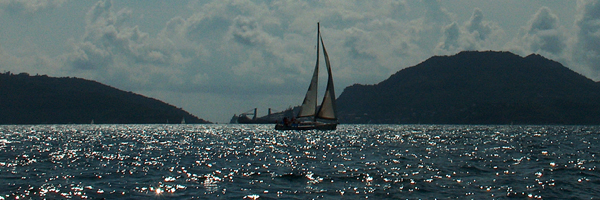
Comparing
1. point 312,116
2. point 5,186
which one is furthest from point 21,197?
point 312,116

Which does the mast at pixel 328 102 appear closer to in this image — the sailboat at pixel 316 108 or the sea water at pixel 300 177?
the sailboat at pixel 316 108

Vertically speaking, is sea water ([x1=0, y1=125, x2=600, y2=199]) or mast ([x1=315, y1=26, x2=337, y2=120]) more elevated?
mast ([x1=315, y1=26, x2=337, y2=120])

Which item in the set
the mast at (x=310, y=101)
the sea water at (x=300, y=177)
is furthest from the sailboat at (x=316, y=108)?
the sea water at (x=300, y=177)

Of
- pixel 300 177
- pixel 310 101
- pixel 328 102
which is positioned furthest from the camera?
pixel 310 101

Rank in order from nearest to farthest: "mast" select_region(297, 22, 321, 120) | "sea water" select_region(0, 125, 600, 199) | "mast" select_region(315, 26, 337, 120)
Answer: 1. "sea water" select_region(0, 125, 600, 199)
2. "mast" select_region(315, 26, 337, 120)
3. "mast" select_region(297, 22, 321, 120)

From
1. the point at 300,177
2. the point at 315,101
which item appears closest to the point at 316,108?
the point at 315,101

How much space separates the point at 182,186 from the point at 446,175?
46.1 feet

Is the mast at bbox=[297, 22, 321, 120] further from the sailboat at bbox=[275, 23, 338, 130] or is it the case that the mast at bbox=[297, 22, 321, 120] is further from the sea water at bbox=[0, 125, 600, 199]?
the sea water at bbox=[0, 125, 600, 199]

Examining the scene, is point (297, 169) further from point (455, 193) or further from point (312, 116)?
point (312, 116)

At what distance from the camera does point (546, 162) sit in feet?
133

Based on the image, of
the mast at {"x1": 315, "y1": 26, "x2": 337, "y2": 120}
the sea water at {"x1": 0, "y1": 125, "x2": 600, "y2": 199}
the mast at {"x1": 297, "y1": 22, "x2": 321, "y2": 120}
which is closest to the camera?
the sea water at {"x1": 0, "y1": 125, "x2": 600, "y2": 199}

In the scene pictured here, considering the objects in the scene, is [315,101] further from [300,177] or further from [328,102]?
[300,177]

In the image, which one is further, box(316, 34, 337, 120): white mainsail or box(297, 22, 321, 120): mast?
box(297, 22, 321, 120): mast

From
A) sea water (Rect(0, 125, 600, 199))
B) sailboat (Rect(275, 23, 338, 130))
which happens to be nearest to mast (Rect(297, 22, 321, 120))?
sailboat (Rect(275, 23, 338, 130))
